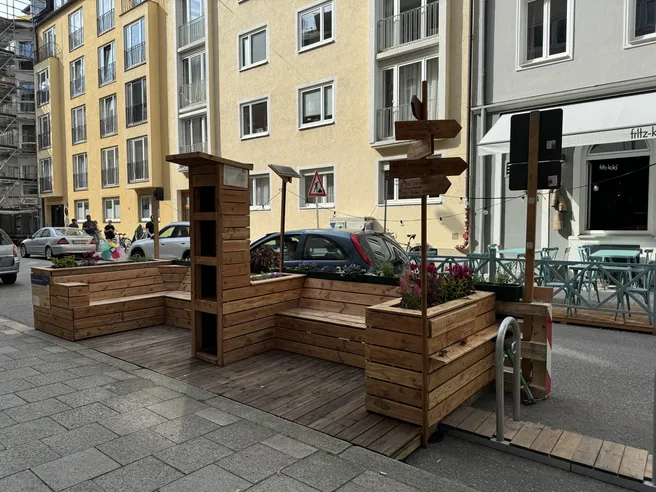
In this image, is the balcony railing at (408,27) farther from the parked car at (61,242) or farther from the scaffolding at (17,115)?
the scaffolding at (17,115)

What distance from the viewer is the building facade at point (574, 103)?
11000 mm

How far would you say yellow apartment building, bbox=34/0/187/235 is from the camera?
2483cm

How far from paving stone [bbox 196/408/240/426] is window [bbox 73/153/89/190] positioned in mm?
30627

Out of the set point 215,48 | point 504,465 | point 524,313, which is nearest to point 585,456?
point 504,465

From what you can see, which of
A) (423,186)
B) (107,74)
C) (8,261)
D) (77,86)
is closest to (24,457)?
(423,186)

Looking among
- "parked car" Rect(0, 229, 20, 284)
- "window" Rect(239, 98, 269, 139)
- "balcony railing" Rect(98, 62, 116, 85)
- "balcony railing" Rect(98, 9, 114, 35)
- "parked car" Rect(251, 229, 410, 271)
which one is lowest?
"parked car" Rect(0, 229, 20, 284)

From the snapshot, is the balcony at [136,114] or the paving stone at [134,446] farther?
the balcony at [136,114]

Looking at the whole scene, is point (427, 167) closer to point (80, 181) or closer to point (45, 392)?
point (45, 392)

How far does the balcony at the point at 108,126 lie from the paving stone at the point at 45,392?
26.2 metres

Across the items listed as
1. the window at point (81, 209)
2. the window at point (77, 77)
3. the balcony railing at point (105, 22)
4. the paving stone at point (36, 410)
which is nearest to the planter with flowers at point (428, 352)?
the paving stone at point (36, 410)

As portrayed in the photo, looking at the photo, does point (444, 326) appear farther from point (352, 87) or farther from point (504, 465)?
point (352, 87)

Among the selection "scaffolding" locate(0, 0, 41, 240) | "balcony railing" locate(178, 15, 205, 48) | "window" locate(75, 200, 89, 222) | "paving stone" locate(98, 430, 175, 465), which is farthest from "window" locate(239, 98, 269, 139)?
"scaffolding" locate(0, 0, 41, 240)

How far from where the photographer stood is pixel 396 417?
385cm

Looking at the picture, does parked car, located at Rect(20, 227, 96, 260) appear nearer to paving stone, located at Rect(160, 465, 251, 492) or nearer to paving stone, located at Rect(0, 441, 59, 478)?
paving stone, located at Rect(0, 441, 59, 478)
